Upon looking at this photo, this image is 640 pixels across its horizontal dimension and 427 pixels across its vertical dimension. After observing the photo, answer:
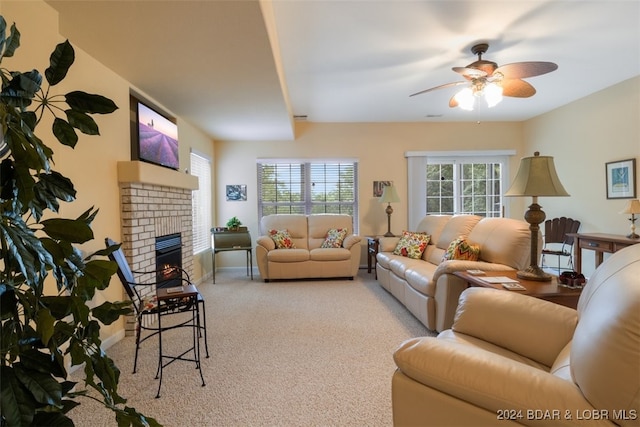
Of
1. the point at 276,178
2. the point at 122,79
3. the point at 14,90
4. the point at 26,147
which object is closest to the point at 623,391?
the point at 26,147

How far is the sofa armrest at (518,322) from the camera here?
139 centimetres

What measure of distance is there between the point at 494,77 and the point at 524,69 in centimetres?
26

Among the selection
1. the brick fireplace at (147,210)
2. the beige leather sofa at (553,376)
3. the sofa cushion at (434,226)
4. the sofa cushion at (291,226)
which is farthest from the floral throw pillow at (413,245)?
the brick fireplace at (147,210)

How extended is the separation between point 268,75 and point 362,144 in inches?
123

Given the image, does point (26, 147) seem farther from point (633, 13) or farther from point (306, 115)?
point (306, 115)

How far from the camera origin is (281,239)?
4.94 meters

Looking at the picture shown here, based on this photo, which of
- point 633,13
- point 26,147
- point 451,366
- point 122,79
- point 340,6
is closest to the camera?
point 26,147

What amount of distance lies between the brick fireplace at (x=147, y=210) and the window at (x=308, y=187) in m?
1.96

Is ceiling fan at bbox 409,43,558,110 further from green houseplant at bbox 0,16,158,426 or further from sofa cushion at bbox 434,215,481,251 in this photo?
green houseplant at bbox 0,16,158,426

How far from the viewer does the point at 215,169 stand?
18.6ft

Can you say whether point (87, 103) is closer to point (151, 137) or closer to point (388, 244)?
point (151, 137)

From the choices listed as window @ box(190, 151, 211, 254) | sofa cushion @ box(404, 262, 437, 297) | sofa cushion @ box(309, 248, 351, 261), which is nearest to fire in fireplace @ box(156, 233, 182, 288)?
window @ box(190, 151, 211, 254)

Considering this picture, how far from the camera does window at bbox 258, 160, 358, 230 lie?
5.77m

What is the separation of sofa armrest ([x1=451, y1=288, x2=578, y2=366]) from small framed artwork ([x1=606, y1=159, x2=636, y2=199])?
3607mm
